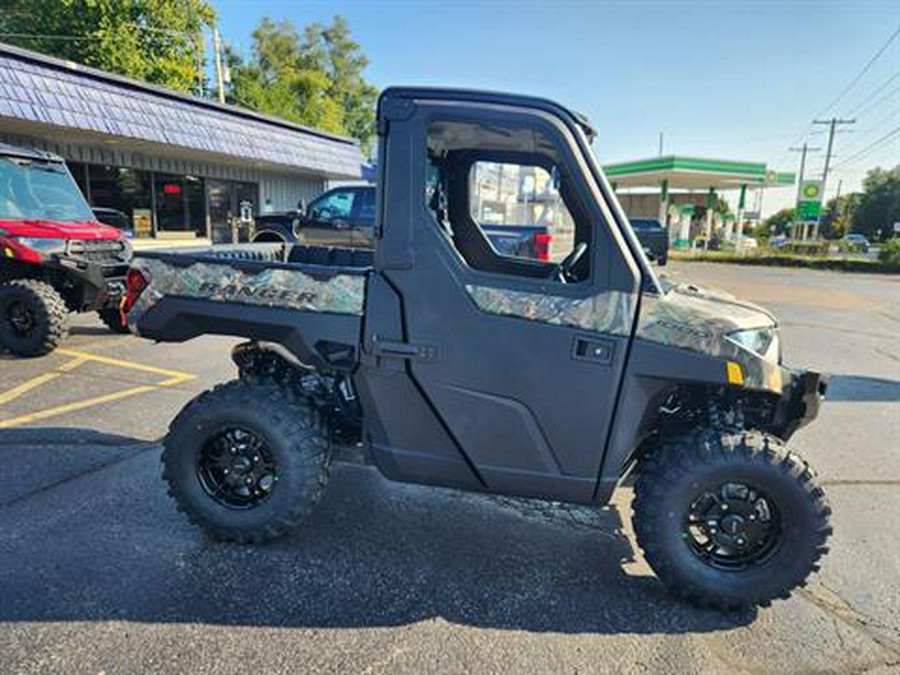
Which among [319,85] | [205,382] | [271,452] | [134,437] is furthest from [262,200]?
[319,85]

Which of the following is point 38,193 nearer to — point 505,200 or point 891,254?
point 505,200

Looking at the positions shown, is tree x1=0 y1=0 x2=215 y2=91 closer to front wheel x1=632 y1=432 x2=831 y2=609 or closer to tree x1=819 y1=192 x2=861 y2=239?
front wheel x1=632 y1=432 x2=831 y2=609

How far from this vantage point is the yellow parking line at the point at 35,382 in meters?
5.33

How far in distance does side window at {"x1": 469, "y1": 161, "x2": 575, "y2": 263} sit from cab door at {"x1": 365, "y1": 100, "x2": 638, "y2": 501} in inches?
23.4

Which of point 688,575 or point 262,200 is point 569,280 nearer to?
point 688,575

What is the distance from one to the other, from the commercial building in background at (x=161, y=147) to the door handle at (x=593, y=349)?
1139cm

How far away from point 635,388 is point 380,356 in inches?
48.1

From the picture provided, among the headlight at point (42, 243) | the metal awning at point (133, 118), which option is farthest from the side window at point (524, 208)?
the metal awning at point (133, 118)

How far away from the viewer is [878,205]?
64.6 meters

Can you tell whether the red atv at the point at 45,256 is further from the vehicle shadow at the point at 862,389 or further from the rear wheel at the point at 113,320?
the vehicle shadow at the point at 862,389

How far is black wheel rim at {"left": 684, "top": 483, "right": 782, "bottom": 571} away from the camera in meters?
2.69

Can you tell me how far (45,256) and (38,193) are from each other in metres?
1.18

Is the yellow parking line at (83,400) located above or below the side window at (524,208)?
below

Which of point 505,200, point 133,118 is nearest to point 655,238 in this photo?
Result: point 133,118
